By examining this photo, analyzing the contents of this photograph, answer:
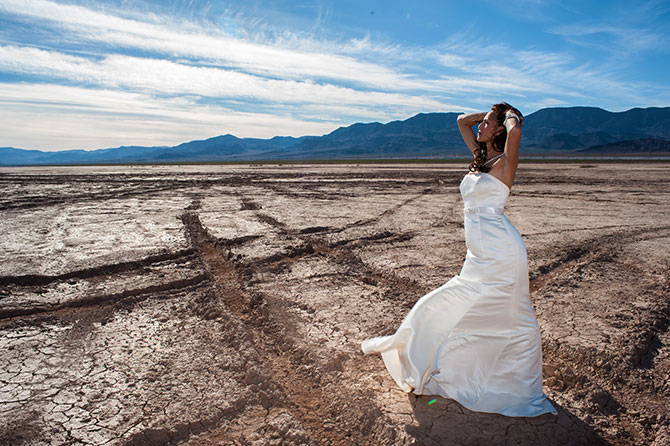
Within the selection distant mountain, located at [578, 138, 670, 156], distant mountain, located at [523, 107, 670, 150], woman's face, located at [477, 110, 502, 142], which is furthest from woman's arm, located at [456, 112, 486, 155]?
distant mountain, located at [523, 107, 670, 150]

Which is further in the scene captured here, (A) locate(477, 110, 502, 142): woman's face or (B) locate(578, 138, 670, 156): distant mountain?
(B) locate(578, 138, 670, 156): distant mountain

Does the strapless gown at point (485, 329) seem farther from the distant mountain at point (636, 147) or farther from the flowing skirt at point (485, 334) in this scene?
the distant mountain at point (636, 147)

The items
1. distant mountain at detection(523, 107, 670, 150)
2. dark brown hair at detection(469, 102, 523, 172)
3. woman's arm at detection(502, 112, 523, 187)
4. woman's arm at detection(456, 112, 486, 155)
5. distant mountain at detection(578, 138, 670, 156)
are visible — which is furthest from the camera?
distant mountain at detection(523, 107, 670, 150)

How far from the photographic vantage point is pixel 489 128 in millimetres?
2422

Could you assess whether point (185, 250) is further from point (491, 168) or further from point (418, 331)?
point (491, 168)

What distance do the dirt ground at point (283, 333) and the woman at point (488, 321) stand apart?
134 mm

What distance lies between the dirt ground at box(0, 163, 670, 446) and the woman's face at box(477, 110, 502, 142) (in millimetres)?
1626

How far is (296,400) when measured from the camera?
248 centimetres

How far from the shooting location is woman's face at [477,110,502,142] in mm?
2412

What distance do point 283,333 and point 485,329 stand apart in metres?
1.67

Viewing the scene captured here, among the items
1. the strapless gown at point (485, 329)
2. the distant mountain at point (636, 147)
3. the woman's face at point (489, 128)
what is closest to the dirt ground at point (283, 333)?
the strapless gown at point (485, 329)

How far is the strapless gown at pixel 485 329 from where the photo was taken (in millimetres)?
2246

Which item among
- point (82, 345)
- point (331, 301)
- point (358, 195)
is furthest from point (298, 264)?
point (358, 195)

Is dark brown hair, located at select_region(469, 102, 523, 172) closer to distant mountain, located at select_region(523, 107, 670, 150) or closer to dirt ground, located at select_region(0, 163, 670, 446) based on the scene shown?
dirt ground, located at select_region(0, 163, 670, 446)
